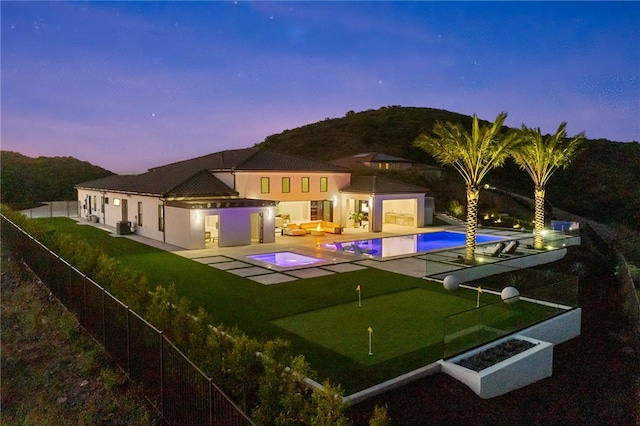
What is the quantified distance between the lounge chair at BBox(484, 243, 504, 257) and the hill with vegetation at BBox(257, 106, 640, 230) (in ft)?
68.5

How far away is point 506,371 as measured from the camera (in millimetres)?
8906

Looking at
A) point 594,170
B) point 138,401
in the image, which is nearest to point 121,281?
point 138,401

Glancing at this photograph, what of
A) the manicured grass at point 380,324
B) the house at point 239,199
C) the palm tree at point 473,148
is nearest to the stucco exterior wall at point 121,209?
the house at point 239,199

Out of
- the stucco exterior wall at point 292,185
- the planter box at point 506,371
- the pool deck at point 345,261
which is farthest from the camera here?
the stucco exterior wall at point 292,185

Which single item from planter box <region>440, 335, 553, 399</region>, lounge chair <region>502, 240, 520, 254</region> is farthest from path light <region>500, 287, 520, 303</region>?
lounge chair <region>502, 240, 520, 254</region>

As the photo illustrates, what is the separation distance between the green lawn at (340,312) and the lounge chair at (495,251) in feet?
15.8

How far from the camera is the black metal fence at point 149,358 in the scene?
5.98m

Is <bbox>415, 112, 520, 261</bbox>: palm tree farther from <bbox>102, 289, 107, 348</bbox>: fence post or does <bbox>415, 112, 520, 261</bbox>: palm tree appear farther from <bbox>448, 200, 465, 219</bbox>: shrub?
<bbox>448, 200, 465, 219</bbox>: shrub

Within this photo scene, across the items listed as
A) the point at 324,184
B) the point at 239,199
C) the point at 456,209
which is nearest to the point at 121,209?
the point at 239,199

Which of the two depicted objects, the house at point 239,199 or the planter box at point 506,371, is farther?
the house at point 239,199

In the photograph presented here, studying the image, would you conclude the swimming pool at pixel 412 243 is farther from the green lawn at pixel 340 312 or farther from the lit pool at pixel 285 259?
the green lawn at pixel 340 312

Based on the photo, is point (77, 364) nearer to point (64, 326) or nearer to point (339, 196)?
point (64, 326)

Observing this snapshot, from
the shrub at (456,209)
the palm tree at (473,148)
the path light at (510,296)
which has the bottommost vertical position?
the path light at (510,296)

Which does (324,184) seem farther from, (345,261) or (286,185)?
(345,261)
